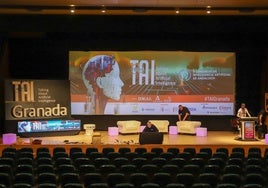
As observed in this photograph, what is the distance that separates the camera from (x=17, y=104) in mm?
22172

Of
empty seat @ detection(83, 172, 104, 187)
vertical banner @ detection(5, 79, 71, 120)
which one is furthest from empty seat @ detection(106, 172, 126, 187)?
vertical banner @ detection(5, 79, 71, 120)

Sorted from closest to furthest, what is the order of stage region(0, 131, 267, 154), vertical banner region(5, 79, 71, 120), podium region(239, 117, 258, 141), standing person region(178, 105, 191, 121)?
1. stage region(0, 131, 267, 154)
2. podium region(239, 117, 258, 141)
3. vertical banner region(5, 79, 71, 120)
4. standing person region(178, 105, 191, 121)

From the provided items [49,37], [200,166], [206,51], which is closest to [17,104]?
[49,37]

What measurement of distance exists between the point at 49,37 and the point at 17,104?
379 centimetres

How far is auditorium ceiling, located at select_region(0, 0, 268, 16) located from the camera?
19.1m

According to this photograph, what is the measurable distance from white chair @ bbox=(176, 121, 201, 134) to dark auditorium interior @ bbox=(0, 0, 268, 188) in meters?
1.28

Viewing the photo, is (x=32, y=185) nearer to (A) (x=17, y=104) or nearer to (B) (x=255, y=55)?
(A) (x=17, y=104)

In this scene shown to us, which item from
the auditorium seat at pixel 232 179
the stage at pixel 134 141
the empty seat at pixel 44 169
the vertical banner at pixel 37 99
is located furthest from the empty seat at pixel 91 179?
the vertical banner at pixel 37 99

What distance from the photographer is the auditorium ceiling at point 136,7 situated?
19094 mm

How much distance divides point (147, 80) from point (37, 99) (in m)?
5.06

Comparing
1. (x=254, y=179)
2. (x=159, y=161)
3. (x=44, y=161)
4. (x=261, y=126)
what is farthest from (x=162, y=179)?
(x=261, y=126)

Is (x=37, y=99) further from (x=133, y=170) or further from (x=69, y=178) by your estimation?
(x=69, y=178)

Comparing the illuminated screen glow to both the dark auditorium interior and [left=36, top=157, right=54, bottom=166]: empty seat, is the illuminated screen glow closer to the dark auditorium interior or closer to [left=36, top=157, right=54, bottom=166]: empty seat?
the dark auditorium interior

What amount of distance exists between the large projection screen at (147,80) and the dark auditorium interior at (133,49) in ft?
1.25
